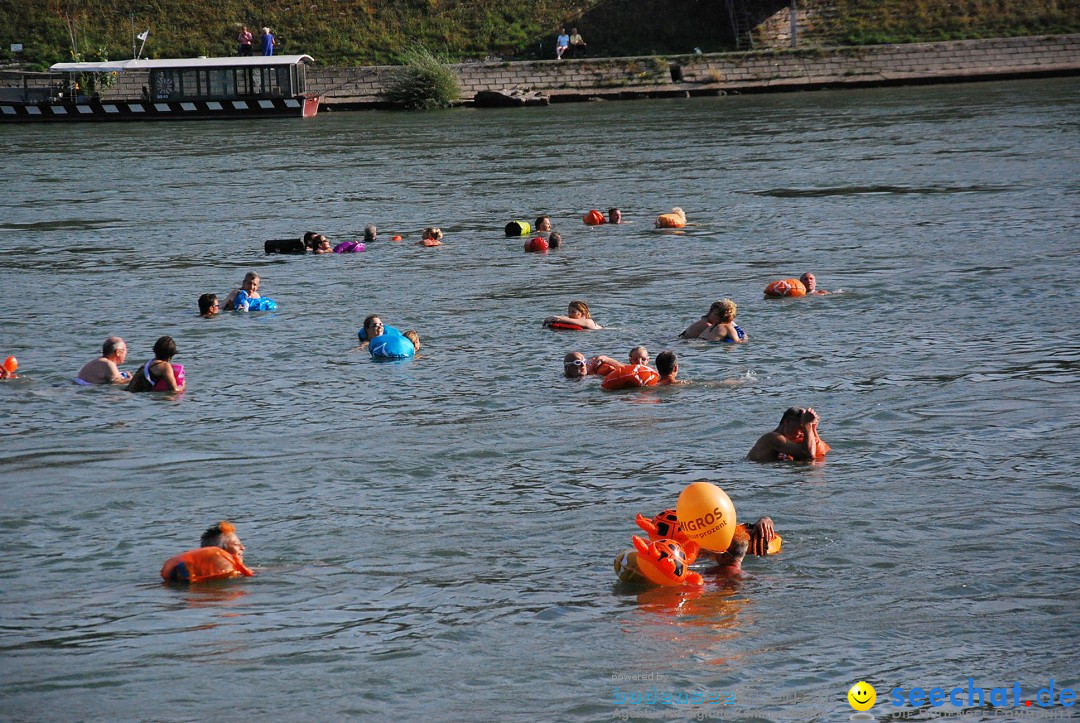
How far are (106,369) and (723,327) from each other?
319 inches

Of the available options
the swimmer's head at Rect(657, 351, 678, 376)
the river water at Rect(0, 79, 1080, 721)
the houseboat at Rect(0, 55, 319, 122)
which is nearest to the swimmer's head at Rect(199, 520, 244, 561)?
the river water at Rect(0, 79, 1080, 721)

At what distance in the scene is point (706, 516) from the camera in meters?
10.4

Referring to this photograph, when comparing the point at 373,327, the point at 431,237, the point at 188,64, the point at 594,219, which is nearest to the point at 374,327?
the point at 373,327

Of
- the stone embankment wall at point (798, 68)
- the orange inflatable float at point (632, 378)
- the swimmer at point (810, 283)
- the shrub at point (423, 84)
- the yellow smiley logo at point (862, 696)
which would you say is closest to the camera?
→ the yellow smiley logo at point (862, 696)

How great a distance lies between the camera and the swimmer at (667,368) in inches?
672

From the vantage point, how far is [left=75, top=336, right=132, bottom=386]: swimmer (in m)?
17.8

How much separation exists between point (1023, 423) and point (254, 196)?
27.0m

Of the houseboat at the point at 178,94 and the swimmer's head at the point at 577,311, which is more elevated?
the houseboat at the point at 178,94

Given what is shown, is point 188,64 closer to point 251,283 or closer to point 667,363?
point 251,283

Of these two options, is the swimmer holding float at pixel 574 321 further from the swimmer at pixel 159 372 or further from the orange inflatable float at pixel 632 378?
the swimmer at pixel 159 372

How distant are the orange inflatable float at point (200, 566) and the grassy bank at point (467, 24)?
5564 centimetres

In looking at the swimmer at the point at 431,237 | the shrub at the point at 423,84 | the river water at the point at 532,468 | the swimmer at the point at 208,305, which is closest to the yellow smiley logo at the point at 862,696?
the river water at the point at 532,468

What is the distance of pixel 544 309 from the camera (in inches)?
880

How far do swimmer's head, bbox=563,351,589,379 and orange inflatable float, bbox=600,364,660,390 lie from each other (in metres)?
0.55
